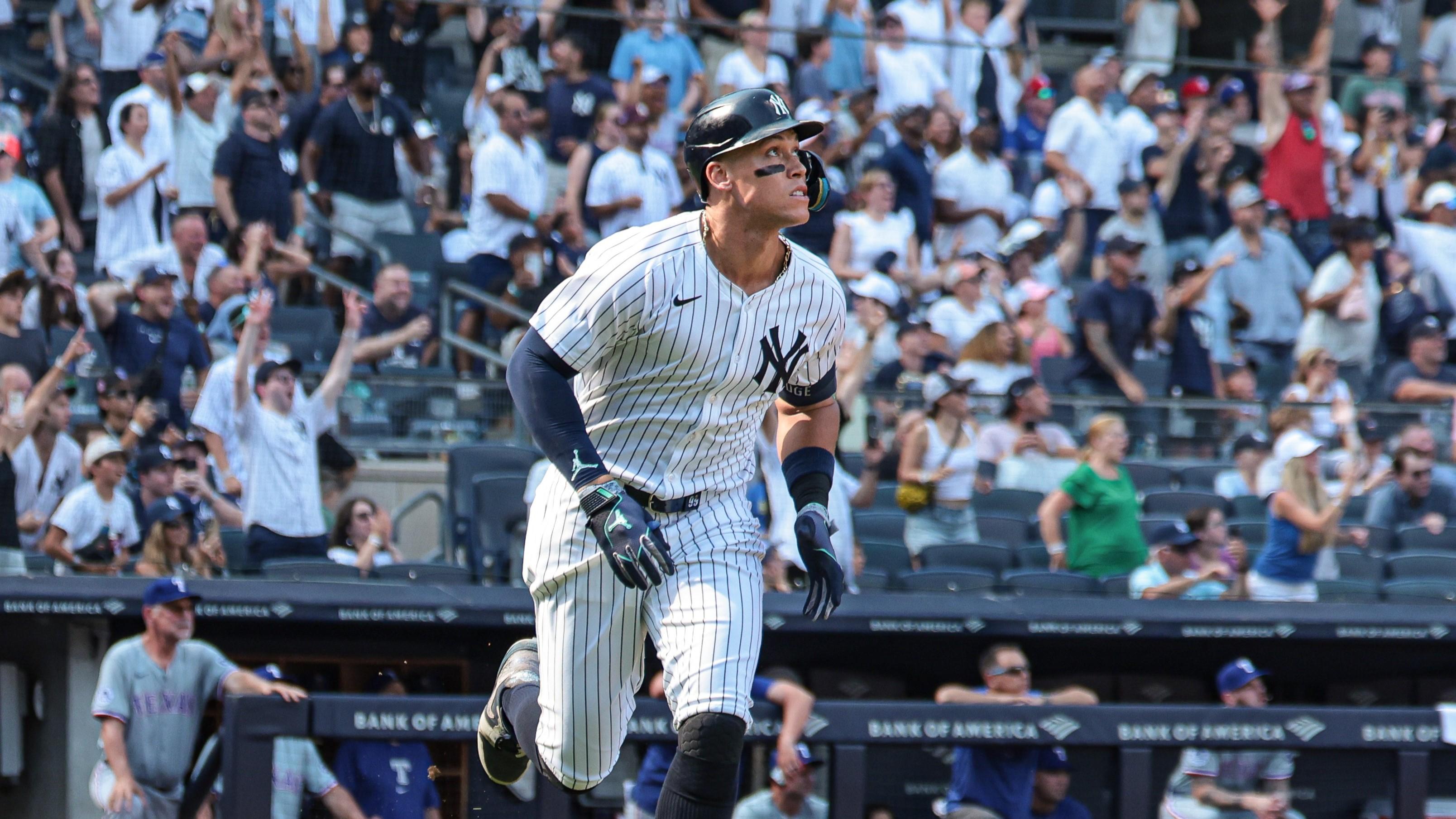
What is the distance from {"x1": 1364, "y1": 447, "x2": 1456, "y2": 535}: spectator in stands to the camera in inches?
374

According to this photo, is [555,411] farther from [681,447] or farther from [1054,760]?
[1054,760]

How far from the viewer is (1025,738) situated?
6.55m

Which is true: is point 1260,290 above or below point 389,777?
above

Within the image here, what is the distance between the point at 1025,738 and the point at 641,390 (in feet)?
9.85

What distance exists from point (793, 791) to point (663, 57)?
6070 millimetres

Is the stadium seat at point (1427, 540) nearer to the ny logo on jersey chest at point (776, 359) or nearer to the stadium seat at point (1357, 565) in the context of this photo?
the stadium seat at point (1357, 565)

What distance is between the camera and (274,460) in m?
7.89

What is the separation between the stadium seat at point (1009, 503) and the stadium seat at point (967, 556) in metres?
0.50

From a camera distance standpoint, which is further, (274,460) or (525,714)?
(274,460)

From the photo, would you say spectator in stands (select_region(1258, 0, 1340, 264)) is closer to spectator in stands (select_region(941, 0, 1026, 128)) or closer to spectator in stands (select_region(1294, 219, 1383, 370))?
spectator in stands (select_region(1294, 219, 1383, 370))

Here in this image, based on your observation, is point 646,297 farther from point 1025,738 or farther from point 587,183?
point 587,183

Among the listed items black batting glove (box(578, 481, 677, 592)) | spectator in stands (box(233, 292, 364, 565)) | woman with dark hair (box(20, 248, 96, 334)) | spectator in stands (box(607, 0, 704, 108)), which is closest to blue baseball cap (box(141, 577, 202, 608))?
spectator in stands (box(233, 292, 364, 565))

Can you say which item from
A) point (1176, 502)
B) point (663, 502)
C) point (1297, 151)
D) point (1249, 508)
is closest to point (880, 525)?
point (1176, 502)

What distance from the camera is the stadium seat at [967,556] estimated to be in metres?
8.41
